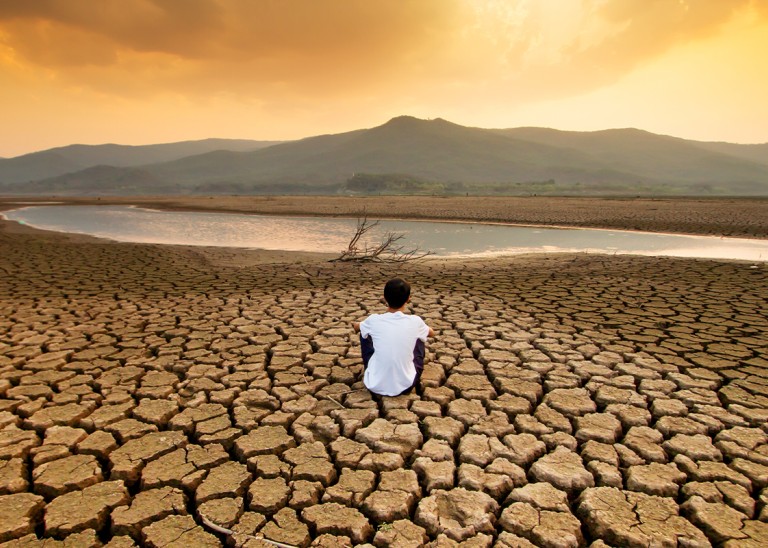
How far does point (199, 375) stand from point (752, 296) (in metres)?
7.03

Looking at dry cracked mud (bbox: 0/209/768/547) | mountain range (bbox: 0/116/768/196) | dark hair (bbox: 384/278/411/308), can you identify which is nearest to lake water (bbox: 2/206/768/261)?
dry cracked mud (bbox: 0/209/768/547)

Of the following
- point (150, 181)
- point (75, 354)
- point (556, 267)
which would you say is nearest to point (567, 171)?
point (150, 181)

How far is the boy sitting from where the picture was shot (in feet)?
10.2

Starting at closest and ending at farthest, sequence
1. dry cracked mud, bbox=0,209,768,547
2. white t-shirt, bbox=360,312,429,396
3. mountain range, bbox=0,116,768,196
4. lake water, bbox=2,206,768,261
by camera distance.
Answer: dry cracked mud, bbox=0,209,768,547, white t-shirt, bbox=360,312,429,396, lake water, bbox=2,206,768,261, mountain range, bbox=0,116,768,196

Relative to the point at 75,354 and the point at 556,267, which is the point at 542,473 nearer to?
the point at 75,354

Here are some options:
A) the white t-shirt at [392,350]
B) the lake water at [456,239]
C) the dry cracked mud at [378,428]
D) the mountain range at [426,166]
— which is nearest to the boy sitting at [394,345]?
the white t-shirt at [392,350]

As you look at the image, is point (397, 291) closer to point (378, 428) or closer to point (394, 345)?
point (394, 345)

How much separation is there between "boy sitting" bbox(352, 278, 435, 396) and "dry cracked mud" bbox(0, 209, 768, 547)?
5.4 inches

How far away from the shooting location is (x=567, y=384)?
11.2 feet

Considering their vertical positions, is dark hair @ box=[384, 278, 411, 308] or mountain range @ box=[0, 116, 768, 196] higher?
mountain range @ box=[0, 116, 768, 196]

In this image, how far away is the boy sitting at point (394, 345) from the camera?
311 centimetres

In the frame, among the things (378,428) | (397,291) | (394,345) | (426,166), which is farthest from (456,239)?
(426,166)

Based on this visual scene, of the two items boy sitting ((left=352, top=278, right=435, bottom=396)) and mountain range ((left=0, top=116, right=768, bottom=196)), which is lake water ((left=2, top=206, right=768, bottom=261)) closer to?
boy sitting ((left=352, top=278, right=435, bottom=396))

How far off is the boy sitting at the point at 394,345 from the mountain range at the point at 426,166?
232 ft
